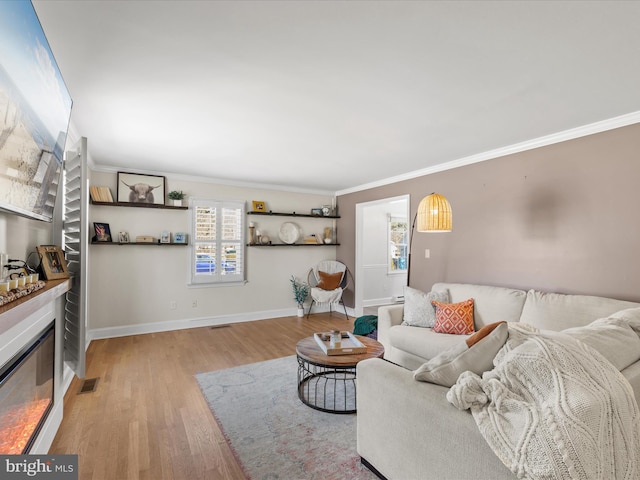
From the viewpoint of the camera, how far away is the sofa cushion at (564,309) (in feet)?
8.38

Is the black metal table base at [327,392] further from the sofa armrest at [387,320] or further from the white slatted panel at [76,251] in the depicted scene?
the white slatted panel at [76,251]

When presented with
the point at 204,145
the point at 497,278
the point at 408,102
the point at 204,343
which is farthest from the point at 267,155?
the point at 497,278

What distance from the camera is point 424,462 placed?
1.45m

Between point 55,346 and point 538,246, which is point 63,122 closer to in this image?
point 55,346

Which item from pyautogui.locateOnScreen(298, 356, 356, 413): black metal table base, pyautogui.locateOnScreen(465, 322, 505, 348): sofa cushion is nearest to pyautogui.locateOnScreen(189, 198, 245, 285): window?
pyautogui.locateOnScreen(298, 356, 356, 413): black metal table base

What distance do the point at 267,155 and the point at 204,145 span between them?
735mm

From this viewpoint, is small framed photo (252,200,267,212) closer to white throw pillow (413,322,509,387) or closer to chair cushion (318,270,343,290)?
chair cushion (318,270,343,290)

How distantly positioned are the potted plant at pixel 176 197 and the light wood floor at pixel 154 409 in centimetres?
197

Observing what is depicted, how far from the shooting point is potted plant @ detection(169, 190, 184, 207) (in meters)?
4.91

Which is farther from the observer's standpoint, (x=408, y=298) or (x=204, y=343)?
(x=204, y=343)

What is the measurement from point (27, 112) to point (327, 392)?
276 cm

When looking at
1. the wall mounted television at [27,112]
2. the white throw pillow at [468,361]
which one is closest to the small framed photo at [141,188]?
the wall mounted television at [27,112]

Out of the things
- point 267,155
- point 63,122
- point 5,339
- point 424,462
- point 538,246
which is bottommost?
point 424,462

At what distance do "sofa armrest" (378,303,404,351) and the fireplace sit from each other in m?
2.87
